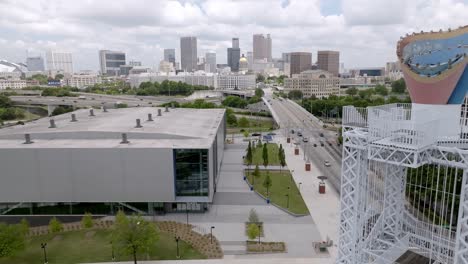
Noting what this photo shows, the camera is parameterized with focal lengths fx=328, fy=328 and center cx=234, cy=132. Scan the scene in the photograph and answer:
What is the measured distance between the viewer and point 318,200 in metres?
46.6

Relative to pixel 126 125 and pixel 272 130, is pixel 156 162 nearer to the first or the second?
pixel 126 125

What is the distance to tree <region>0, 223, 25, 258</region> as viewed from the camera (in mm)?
28859

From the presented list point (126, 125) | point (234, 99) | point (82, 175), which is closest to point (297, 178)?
point (126, 125)

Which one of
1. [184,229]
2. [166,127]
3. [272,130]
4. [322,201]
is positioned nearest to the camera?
[184,229]

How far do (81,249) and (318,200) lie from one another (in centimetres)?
3059

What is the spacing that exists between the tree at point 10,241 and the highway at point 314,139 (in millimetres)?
40759

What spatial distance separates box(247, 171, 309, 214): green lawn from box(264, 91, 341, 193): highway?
6.97 meters

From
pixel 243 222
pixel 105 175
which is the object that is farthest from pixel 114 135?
pixel 243 222

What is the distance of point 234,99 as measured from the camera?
491ft

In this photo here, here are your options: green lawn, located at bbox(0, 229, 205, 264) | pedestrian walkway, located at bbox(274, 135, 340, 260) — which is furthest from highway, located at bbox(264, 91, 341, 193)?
green lawn, located at bbox(0, 229, 205, 264)

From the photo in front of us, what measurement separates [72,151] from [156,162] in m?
10.2

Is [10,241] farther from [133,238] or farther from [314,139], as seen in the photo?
[314,139]

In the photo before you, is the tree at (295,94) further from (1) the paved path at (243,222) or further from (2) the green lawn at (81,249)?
(2) the green lawn at (81,249)

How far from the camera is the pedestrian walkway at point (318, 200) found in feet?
123
